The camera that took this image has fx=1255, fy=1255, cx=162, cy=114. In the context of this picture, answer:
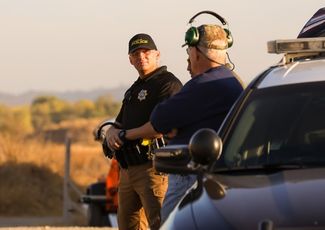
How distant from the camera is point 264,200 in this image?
604 centimetres

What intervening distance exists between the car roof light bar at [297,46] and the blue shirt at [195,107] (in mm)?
370

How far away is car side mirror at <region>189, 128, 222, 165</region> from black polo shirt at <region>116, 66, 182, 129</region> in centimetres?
306

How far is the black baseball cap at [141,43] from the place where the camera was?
9.77 metres

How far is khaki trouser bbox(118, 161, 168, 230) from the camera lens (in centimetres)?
937

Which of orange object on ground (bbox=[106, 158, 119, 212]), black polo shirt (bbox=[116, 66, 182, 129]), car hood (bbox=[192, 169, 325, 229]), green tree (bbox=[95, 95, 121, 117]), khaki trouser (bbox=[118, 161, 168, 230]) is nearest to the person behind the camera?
car hood (bbox=[192, 169, 325, 229])

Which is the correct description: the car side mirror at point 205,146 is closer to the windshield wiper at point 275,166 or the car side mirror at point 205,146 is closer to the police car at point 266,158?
the police car at point 266,158

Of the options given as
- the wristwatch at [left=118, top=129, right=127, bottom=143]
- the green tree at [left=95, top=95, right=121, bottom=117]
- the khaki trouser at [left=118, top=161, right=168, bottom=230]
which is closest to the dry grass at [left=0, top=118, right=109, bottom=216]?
the khaki trouser at [left=118, top=161, right=168, bottom=230]

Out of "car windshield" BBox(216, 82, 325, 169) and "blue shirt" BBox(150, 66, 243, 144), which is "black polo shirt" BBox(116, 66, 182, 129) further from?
"car windshield" BBox(216, 82, 325, 169)

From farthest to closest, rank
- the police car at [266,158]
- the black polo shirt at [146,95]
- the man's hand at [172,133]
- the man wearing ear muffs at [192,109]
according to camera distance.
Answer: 1. the black polo shirt at [146,95]
2. the man's hand at [172,133]
3. the man wearing ear muffs at [192,109]
4. the police car at [266,158]

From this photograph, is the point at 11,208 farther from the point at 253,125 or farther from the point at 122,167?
the point at 253,125

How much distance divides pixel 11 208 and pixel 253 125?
17.2 meters

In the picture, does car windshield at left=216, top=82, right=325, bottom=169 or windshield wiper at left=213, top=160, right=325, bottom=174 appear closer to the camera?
windshield wiper at left=213, top=160, right=325, bottom=174

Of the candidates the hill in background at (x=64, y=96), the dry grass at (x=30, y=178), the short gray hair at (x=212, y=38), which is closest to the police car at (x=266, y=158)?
the short gray hair at (x=212, y=38)

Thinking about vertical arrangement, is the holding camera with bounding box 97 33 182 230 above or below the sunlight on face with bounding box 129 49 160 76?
below
